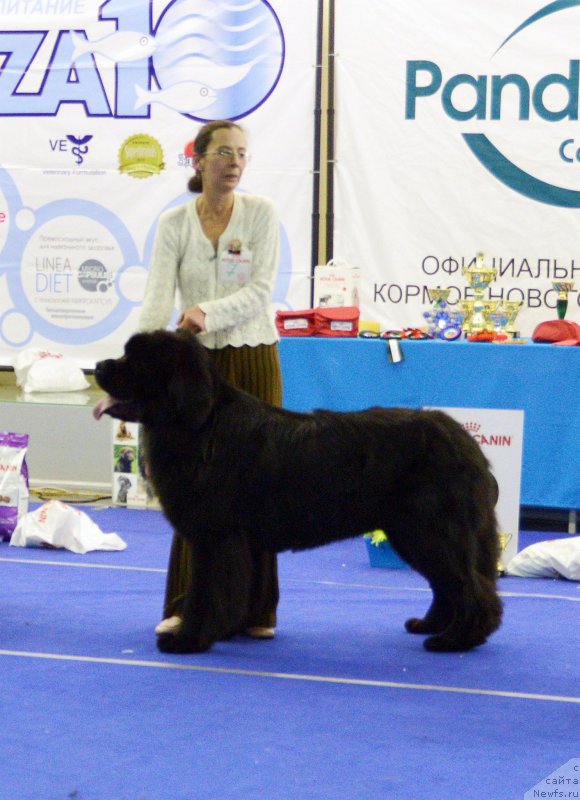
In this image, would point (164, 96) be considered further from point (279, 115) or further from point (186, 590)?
point (186, 590)

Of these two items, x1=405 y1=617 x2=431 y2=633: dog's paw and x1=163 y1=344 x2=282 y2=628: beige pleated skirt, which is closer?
x1=163 y1=344 x2=282 y2=628: beige pleated skirt

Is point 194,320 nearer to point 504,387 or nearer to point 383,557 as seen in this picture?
point 383,557

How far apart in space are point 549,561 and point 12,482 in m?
2.64

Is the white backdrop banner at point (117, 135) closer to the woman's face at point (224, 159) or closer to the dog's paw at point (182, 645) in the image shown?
the woman's face at point (224, 159)

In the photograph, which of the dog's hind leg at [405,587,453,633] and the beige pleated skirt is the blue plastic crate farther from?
the beige pleated skirt

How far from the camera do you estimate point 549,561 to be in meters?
5.17

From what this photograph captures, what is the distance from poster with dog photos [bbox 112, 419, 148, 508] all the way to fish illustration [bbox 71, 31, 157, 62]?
2455mm

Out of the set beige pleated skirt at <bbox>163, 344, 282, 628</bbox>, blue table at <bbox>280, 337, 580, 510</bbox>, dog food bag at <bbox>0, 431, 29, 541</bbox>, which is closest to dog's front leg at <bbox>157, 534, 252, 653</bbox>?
beige pleated skirt at <bbox>163, 344, 282, 628</bbox>

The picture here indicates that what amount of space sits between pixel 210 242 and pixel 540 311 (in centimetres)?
358

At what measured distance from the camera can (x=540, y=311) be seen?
7.05m

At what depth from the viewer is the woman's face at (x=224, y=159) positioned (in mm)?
3867

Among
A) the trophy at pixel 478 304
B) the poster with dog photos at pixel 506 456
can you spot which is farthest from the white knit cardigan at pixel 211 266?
the trophy at pixel 478 304

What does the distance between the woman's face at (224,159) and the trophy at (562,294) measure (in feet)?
9.82

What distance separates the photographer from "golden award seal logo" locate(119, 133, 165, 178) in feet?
24.5
